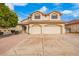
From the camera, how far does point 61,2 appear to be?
8.67m

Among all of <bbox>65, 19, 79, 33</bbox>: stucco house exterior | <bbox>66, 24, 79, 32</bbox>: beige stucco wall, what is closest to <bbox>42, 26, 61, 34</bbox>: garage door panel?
<bbox>65, 19, 79, 33</bbox>: stucco house exterior

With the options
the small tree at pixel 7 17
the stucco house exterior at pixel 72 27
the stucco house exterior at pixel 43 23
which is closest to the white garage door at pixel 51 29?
the stucco house exterior at pixel 43 23

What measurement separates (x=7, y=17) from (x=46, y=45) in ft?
7.22

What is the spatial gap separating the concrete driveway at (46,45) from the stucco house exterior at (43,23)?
0.26 m

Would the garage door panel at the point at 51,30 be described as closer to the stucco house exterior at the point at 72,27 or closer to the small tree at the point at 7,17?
the stucco house exterior at the point at 72,27

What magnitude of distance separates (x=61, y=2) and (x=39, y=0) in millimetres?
888

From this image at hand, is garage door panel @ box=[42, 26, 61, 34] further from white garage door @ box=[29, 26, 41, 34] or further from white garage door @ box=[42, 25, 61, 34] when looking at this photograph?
white garage door @ box=[29, 26, 41, 34]

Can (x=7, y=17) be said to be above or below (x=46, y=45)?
above

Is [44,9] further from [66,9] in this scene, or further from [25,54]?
[25,54]

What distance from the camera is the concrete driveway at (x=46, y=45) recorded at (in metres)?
8.47

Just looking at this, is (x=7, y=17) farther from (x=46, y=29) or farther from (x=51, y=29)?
(x=51, y=29)

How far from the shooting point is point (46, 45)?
29.2ft

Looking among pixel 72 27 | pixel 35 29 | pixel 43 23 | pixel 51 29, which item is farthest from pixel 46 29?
pixel 72 27

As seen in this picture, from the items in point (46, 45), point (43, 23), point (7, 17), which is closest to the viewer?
point (46, 45)
